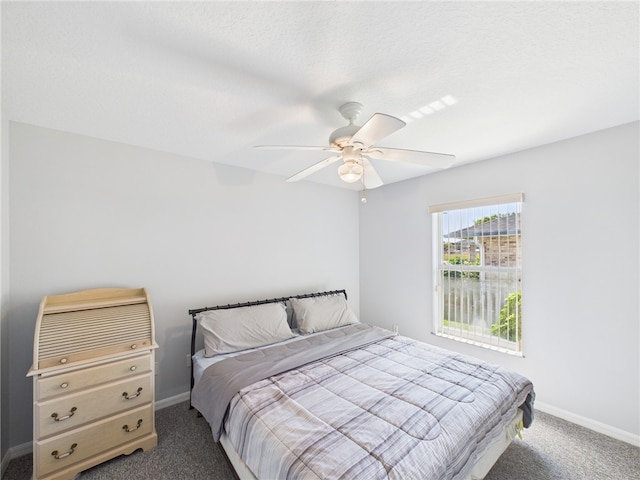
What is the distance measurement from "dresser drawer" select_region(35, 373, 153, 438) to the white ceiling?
1947mm

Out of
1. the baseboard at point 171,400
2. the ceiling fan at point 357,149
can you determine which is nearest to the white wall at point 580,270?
the ceiling fan at point 357,149

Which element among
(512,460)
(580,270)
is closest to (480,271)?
(580,270)

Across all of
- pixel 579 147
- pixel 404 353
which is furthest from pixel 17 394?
pixel 579 147

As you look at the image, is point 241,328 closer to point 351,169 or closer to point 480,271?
point 351,169

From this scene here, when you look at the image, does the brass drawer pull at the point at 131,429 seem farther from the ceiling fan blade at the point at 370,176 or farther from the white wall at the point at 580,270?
the white wall at the point at 580,270

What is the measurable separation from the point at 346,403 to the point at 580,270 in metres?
2.35

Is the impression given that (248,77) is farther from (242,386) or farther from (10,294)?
(10,294)

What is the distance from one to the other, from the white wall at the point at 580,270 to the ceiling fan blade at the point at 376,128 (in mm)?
2034

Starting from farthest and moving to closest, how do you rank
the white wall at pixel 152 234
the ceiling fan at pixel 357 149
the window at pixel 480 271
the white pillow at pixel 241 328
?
the window at pixel 480 271, the white pillow at pixel 241 328, the white wall at pixel 152 234, the ceiling fan at pixel 357 149

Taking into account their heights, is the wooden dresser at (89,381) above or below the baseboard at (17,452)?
above

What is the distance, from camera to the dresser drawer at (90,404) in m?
1.65

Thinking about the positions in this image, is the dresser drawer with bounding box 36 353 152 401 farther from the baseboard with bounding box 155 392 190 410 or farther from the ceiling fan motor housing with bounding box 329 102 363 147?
the ceiling fan motor housing with bounding box 329 102 363 147

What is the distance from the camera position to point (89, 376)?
1.80 metres

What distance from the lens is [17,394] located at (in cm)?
198
